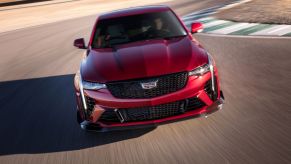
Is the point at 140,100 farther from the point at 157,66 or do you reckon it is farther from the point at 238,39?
the point at 238,39

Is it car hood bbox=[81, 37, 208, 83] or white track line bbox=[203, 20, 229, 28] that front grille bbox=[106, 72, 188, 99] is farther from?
white track line bbox=[203, 20, 229, 28]

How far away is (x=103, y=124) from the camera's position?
20.1ft

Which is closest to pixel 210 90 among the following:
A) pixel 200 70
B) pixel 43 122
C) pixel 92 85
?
pixel 200 70

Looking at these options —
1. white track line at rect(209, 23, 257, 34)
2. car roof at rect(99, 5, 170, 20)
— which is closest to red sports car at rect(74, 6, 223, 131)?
car roof at rect(99, 5, 170, 20)

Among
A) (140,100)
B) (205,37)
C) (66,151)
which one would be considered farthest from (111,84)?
(205,37)

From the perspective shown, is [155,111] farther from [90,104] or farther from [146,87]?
[90,104]

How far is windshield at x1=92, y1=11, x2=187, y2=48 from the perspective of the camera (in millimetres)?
7551

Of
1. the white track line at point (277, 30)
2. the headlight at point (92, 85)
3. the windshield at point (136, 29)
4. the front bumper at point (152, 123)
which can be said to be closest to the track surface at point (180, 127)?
the front bumper at point (152, 123)

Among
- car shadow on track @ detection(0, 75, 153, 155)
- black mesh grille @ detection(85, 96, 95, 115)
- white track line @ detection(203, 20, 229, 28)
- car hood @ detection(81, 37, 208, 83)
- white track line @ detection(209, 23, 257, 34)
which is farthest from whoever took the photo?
white track line @ detection(203, 20, 229, 28)

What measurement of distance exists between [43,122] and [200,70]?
277 cm

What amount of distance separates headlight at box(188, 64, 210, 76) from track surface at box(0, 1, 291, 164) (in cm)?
76

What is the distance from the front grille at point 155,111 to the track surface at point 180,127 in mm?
346

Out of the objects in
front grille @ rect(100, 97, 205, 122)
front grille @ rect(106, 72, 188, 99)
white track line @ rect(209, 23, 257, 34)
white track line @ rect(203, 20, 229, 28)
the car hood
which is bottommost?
white track line @ rect(203, 20, 229, 28)

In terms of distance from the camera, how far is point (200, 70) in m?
6.13
